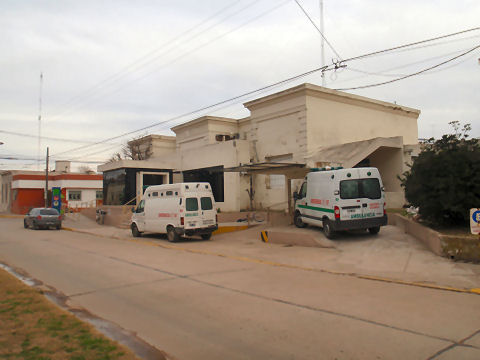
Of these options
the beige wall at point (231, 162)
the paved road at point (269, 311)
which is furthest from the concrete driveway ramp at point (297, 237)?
the beige wall at point (231, 162)

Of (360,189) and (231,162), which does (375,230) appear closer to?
(360,189)

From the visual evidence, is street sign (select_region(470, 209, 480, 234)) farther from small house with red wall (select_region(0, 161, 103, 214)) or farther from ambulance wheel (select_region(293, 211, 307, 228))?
small house with red wall (select_region(0, 161, 103, 214))

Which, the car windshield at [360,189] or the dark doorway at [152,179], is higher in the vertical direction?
the dark doorway at [152,179]

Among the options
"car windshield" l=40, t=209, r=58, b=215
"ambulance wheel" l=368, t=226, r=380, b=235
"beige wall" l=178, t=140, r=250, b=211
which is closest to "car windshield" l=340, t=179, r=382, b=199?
"ambulance wheel" l=368, t=226, r=380, b=235

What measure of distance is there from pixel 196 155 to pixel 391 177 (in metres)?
14.2

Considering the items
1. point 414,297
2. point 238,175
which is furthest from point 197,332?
point 238,175

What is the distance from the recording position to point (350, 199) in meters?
13.8

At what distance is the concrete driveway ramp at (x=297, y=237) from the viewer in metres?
14.1

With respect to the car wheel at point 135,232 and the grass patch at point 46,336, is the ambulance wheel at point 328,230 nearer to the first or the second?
the grass patch at point 46,336

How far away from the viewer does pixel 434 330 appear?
5523 millimetres

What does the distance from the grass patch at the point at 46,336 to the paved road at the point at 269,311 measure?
662 millimetres

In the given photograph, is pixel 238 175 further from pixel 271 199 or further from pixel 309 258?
pixel 309 258

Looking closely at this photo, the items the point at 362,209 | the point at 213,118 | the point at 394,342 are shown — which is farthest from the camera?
the point at 213,118

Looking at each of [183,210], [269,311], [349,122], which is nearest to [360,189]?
[183,210]
